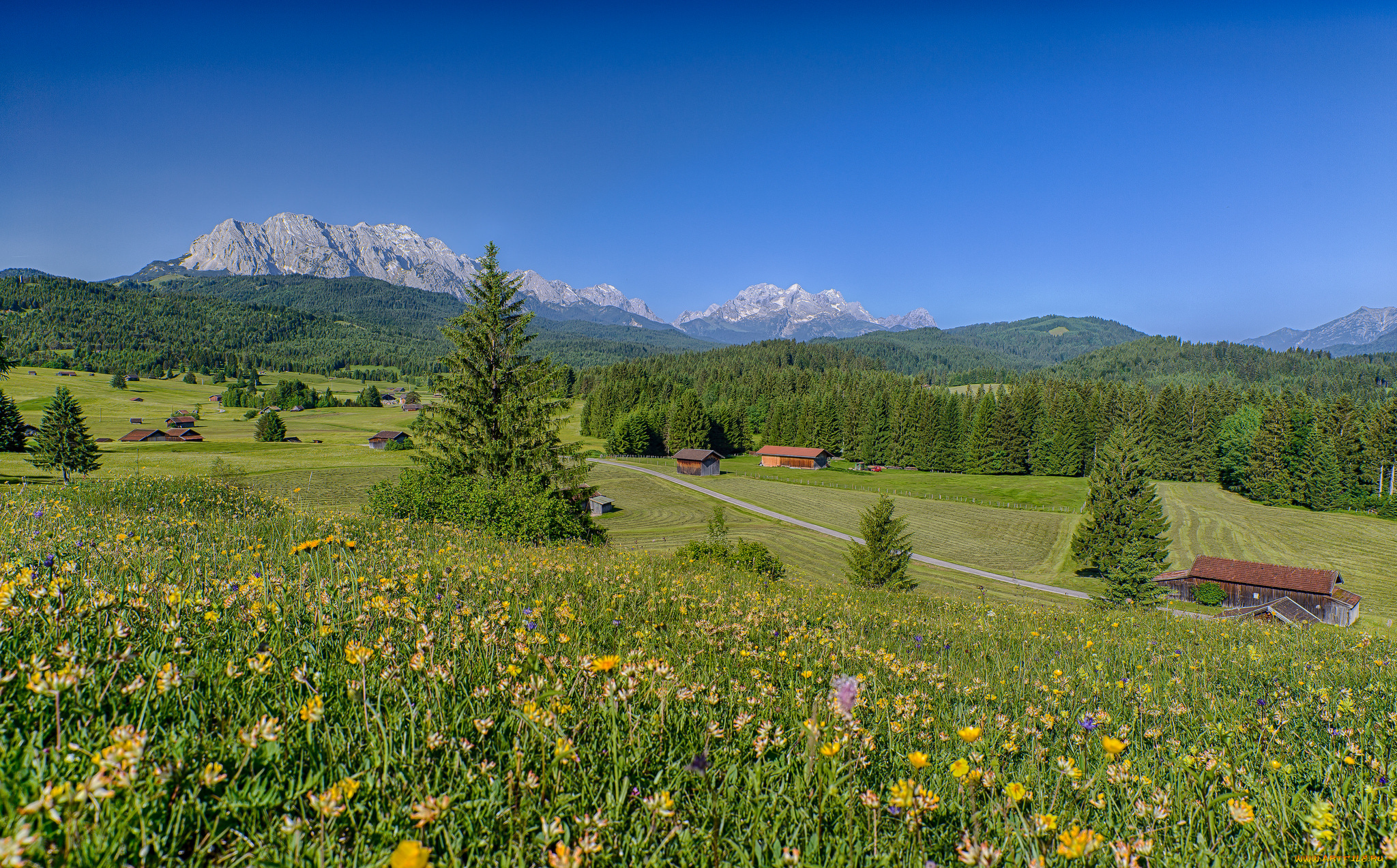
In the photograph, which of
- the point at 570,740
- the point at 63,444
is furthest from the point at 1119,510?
the point at 63,444

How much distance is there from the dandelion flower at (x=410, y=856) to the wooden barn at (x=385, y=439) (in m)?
111

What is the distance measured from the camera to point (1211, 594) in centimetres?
4244

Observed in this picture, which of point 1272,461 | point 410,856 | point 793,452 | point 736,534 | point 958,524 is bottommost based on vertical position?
point 958,524

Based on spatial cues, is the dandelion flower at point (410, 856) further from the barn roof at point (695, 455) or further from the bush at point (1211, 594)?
the barn roof at point (695, 455)

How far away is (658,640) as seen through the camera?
4.83 meters

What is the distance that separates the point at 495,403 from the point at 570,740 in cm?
2732

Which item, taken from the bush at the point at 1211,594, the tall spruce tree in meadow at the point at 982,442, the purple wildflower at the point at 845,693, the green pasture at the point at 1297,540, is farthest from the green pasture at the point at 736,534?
the tall spruce tree in meadow at the point at 982,442

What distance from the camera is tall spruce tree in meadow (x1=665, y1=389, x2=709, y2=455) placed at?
398ft

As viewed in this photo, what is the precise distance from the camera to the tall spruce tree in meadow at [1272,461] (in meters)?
86.4

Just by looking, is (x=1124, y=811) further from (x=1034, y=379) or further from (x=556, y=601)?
(x=1034, y=379)

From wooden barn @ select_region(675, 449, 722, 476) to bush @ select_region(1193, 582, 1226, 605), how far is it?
65.9 meters

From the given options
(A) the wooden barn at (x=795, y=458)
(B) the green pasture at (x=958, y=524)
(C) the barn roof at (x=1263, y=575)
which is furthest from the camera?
(A) the wooden barn at (x=795, y=458)

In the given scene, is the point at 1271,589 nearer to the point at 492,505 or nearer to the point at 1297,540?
the point at 1297,540

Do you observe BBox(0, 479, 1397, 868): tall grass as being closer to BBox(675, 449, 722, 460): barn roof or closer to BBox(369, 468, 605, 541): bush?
BBox(369, 468, 605, 541): bush
